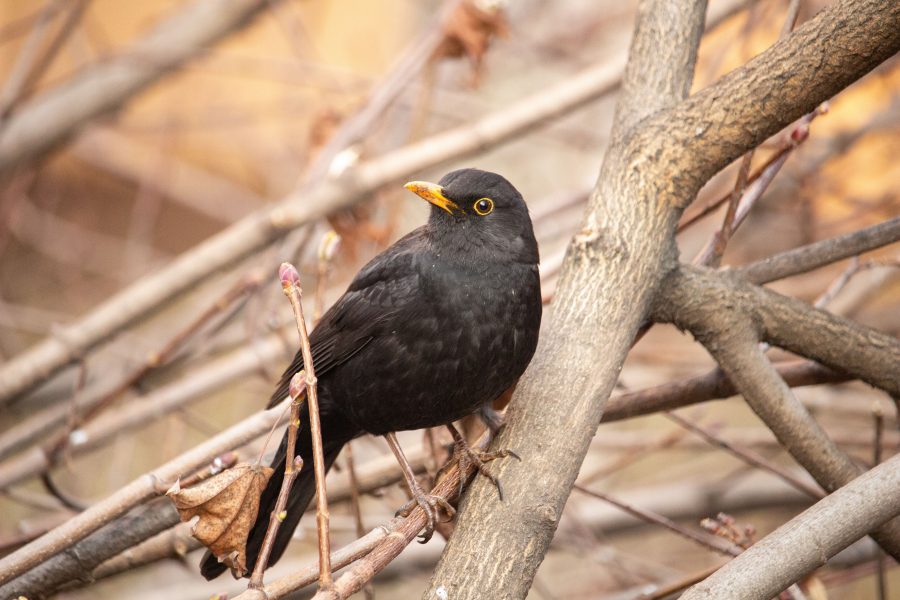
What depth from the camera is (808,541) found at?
1987mm

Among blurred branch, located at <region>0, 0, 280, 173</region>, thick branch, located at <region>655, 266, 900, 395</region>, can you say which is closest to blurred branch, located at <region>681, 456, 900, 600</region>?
thick branch, located at <region>655, 266, 900, 395</region>

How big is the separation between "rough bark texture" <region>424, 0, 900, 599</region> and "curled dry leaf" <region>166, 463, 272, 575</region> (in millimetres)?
436

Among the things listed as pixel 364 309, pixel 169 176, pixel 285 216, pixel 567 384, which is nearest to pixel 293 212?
pixel 285 216

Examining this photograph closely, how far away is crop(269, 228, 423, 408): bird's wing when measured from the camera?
2.74 metres

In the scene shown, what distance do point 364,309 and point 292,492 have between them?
0.60 meters

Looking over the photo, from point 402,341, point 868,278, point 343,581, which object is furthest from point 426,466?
point 868,278

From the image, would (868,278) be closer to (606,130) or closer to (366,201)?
(366,201)

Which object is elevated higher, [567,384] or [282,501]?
[567,384]

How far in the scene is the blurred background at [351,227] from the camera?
3.92m

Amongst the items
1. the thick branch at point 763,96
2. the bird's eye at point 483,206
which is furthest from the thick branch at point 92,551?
the thick branch at point 763,96

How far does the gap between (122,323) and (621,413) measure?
2.20 metres

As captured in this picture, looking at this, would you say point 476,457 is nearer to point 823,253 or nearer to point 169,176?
point 823,253

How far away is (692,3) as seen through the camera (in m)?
2.76

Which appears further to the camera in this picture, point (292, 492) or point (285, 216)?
point (285, 216)
